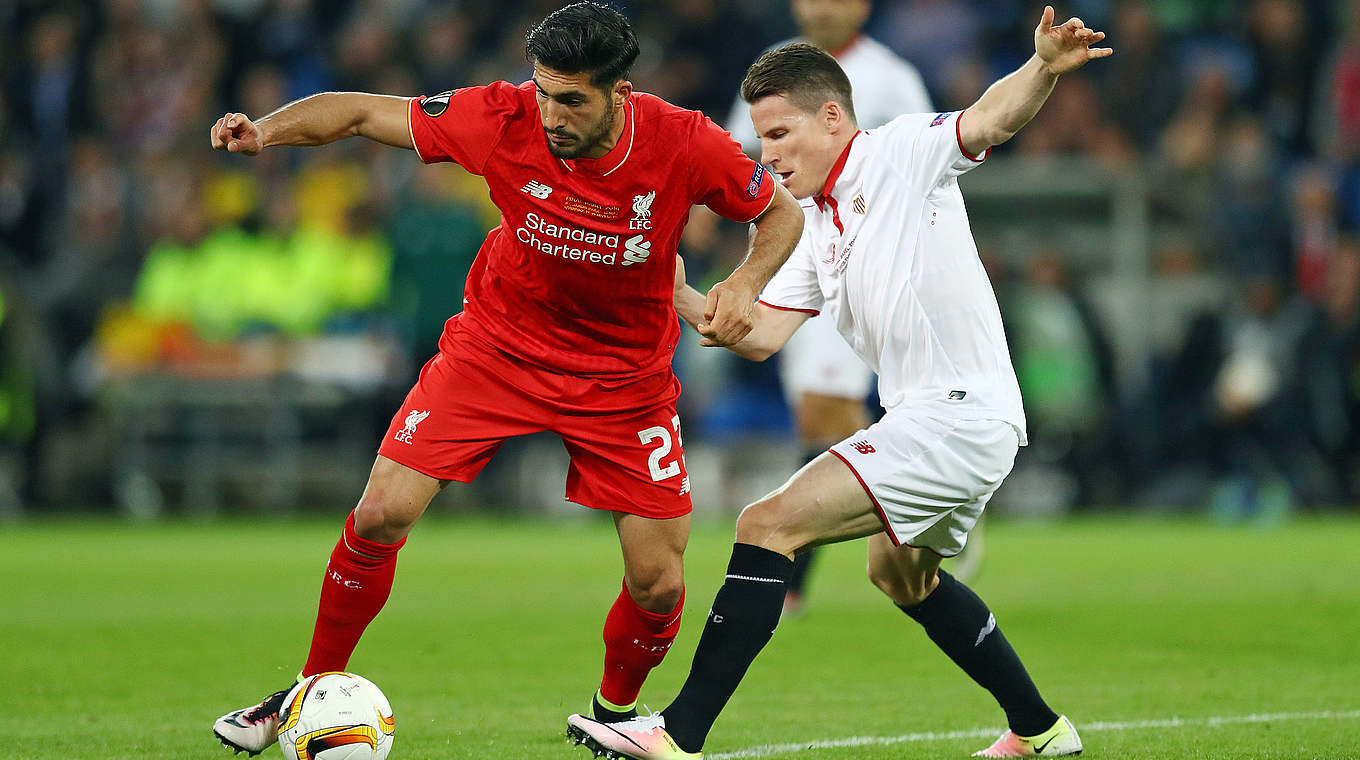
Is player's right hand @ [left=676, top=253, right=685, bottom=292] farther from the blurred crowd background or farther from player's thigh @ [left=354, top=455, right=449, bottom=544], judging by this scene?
the blurred crowd background

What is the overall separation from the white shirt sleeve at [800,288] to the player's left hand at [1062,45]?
0.99 meters

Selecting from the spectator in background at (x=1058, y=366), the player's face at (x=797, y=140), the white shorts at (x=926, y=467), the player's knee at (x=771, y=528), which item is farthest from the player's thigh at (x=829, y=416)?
the spectator in background at (x=1058, y=366)

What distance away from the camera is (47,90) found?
18984mm

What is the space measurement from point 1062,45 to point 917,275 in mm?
763

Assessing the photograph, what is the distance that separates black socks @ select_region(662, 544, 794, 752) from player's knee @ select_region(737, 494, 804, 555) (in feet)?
0.07

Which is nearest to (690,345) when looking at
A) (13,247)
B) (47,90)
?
(13,247)

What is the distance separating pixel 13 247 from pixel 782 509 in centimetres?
1450

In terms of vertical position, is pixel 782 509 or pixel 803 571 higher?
pixel 782 509

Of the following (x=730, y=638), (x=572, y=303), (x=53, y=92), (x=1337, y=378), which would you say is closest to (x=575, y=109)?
(x=572, y=303)

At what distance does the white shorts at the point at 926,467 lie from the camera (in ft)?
16.0

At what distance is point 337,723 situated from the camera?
4875 millimetres

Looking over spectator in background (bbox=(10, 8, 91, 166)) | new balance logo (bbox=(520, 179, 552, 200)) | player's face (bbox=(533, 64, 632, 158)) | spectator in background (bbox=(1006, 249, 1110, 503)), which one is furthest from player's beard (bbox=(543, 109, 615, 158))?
spectator in background (bbox=(10, 8, 91, 166))

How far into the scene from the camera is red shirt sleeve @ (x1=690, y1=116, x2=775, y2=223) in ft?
17.2

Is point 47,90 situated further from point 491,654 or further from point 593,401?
point 593,401
